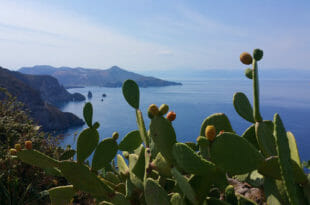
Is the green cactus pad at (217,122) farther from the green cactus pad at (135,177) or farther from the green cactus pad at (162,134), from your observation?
the green cactus pad at (135,177)

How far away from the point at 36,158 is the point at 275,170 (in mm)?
1226

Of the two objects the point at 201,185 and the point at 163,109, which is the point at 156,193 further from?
the point at 163,109

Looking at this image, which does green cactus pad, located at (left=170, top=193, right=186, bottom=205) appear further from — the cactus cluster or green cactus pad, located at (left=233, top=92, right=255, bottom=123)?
green cactus pad, located at (left=233, top=92, right=255, bottom=123)

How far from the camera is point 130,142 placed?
4.49 feet

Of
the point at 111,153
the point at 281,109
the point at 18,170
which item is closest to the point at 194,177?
the point at 111,153

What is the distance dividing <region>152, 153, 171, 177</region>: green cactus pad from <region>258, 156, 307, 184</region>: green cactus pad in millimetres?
318

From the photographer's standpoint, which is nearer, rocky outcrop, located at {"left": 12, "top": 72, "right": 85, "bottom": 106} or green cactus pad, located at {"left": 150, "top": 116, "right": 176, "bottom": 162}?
green cactus pad, located at {"left": 150, "top": 116, "right": 176, "bottom": 162}

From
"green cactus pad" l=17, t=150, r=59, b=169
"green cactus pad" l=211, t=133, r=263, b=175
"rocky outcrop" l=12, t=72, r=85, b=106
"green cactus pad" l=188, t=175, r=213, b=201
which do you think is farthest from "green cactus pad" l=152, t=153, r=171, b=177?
"rocky outcrop" l=12, t=72, r=85, b=106

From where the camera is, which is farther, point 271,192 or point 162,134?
point 162,134

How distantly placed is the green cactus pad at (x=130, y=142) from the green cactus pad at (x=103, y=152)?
65 mm

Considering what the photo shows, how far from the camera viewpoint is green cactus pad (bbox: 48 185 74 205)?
1416mm

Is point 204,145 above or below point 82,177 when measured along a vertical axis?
above

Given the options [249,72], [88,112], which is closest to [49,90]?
[88,112]

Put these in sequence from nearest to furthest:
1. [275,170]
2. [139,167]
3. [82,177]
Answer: [275,170], [139,167], [82,177]
